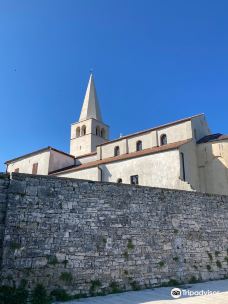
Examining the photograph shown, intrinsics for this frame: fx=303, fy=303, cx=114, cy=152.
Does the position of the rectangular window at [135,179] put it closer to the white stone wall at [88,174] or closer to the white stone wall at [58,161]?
the white stone wall at [88,174]

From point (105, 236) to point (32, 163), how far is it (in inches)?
1000

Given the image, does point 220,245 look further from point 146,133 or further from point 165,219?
point 146,133

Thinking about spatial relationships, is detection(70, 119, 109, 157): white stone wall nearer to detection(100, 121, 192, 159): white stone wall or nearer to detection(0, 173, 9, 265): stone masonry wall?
detection(100, 121, 192, 159): white stone wall

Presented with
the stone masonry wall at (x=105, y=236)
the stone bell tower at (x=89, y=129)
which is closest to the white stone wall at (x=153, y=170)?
the stone masonry wall at (x=105, y=236)

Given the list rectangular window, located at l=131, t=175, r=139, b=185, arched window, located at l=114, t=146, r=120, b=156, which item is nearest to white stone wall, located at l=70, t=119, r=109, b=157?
arched window, located at l=114, t=146, r=120, b=156

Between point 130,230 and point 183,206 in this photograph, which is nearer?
point 130,230

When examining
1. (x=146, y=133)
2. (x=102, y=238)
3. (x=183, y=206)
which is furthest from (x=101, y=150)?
(x=102, y=238)

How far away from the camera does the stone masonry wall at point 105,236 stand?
8.96 metres

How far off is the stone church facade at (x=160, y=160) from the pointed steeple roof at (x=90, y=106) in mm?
12506

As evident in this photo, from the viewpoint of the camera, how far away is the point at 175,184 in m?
23.1

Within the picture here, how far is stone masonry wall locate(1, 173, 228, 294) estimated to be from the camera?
29.4 feet

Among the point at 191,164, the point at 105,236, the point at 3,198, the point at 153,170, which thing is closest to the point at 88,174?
the point at 153,170

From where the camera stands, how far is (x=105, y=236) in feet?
34.0

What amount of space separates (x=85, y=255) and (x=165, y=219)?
146 inches
